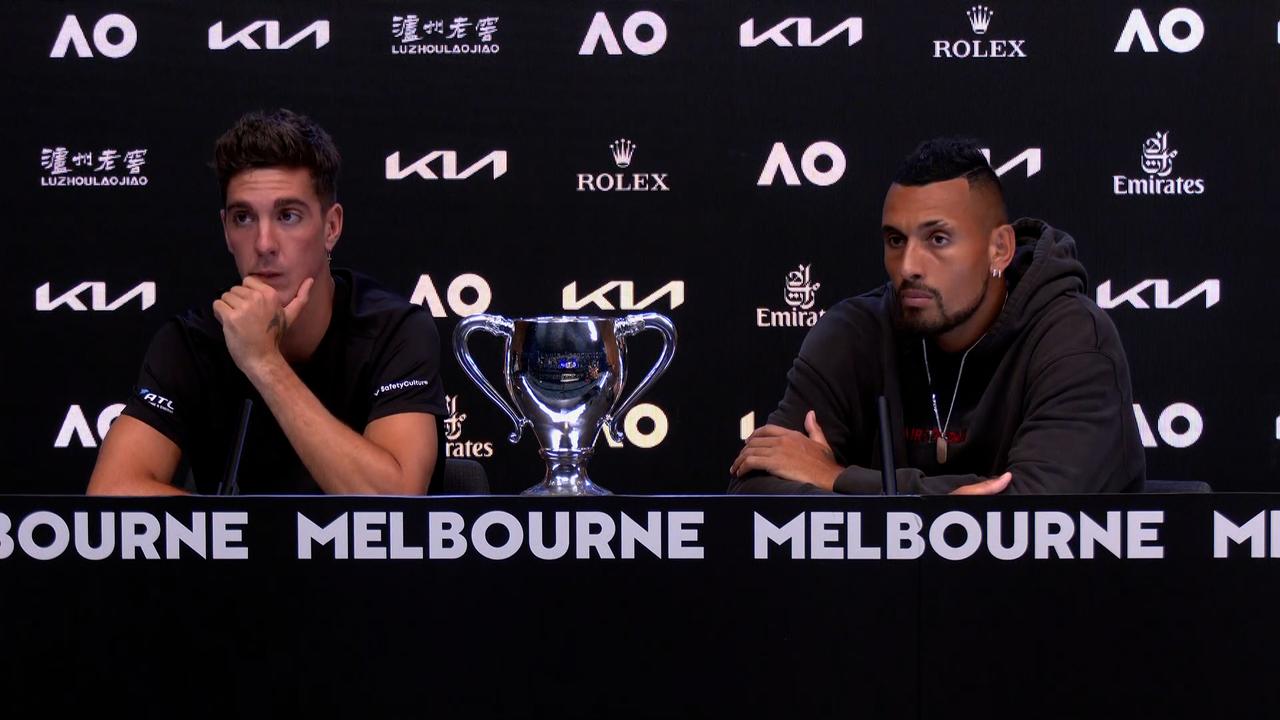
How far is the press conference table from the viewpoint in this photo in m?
0.98

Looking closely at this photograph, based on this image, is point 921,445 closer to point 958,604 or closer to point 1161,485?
point 1161,485

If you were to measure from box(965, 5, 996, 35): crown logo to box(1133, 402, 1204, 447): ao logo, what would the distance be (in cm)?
100

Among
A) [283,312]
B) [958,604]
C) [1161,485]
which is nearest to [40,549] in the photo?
[958,604]

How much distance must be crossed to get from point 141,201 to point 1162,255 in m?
2.56

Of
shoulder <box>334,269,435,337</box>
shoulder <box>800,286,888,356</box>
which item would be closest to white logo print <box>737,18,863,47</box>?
shoulder <box>800,286,888,356</box>

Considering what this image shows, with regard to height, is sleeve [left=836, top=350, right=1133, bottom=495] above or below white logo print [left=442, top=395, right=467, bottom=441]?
below

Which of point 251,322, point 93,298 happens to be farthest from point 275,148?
point 93,298

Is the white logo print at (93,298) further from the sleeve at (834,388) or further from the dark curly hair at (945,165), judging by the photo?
the dark curly hair at (945,165)

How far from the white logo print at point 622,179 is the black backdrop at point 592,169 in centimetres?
2

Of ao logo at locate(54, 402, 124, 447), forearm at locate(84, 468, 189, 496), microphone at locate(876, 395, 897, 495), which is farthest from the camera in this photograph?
ao logo at locate(54, 402, 124, 447)

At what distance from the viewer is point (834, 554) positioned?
1007mm

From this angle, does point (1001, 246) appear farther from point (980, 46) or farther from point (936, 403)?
point (980, 46)

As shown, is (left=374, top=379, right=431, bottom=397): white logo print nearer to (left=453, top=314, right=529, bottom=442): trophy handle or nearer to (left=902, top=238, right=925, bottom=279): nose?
(left=453, top=314, right=529, bottom=442): trophy handle

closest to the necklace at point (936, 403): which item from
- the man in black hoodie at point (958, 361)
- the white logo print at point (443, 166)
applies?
the man in black hoodie at point (958, 361)
